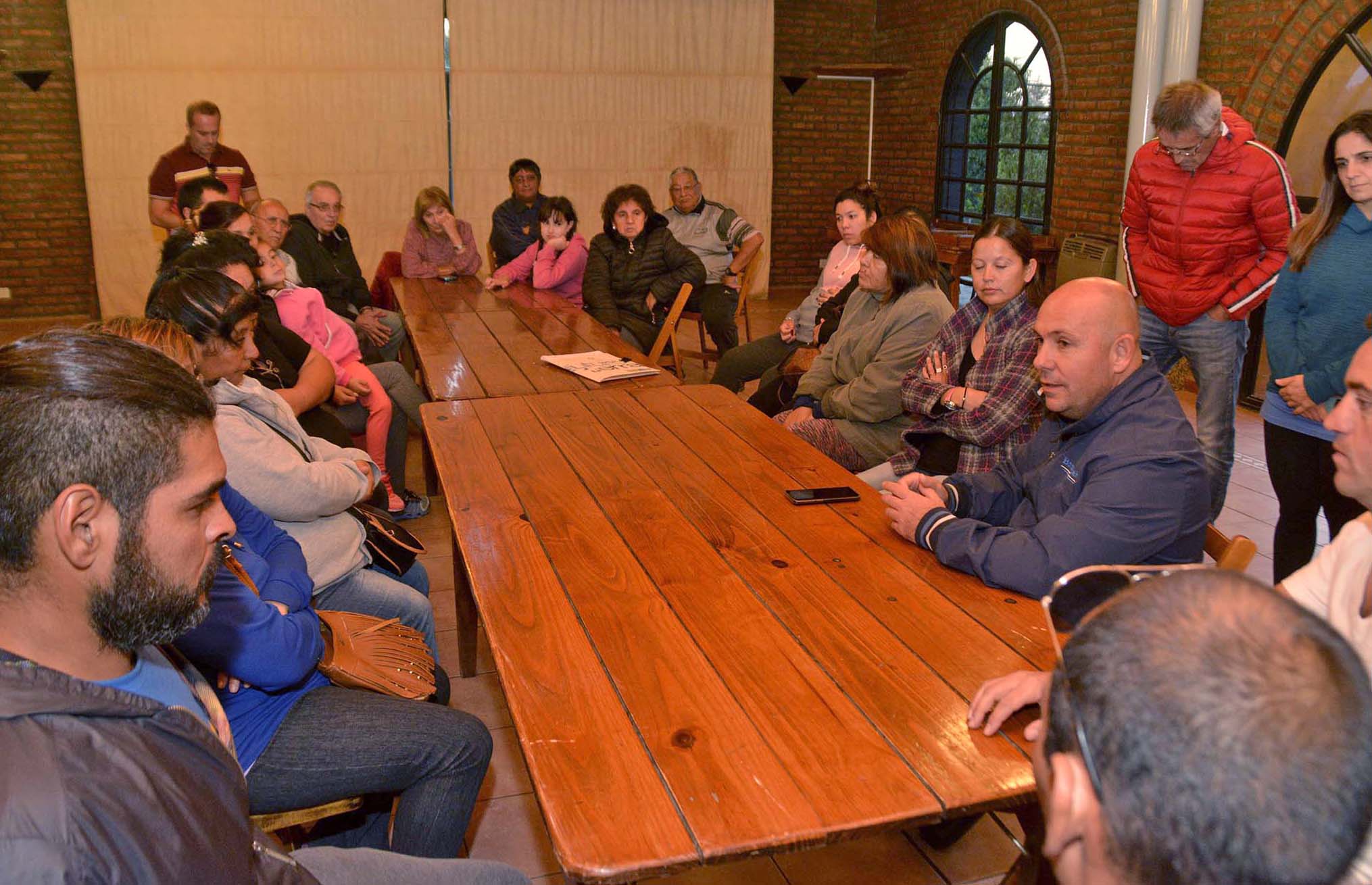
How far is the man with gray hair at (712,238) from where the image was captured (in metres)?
5.98

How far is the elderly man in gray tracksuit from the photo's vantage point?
1.87 meters

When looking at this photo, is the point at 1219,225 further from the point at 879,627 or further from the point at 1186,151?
the point at 879,627

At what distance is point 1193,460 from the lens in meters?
1.91

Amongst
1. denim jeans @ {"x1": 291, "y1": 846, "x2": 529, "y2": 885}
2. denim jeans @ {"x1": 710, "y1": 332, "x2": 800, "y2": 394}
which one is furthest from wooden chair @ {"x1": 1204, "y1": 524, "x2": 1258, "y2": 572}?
denim jeans @ {"x1": 710, "y1": 332, "x2": 800, "y2": 394}

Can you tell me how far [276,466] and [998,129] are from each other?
282 inches

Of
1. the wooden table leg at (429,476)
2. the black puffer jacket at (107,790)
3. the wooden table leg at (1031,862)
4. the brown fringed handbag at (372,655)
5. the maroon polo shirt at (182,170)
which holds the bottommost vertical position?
the wooden table leg at (429,476)

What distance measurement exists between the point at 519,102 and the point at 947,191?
11.8 feet

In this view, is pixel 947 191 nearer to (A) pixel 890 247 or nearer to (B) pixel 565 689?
(A) pixel 890 247

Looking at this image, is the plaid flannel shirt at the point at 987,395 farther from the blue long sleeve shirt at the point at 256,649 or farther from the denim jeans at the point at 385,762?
the blue long sleeve shirt at the point at 256,649

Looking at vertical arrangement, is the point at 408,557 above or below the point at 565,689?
below

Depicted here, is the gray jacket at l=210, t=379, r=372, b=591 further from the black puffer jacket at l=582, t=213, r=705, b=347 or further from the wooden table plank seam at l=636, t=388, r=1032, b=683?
the black puffer jacket at l=582, t=213, r=705, b=347

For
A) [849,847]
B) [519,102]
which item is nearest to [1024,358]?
[849,847]

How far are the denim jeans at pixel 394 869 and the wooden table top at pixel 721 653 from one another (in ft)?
0.95

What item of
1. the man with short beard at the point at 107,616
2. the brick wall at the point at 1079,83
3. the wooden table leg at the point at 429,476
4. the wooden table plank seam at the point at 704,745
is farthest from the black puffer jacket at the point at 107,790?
the brick wall at the point at 1079,83
